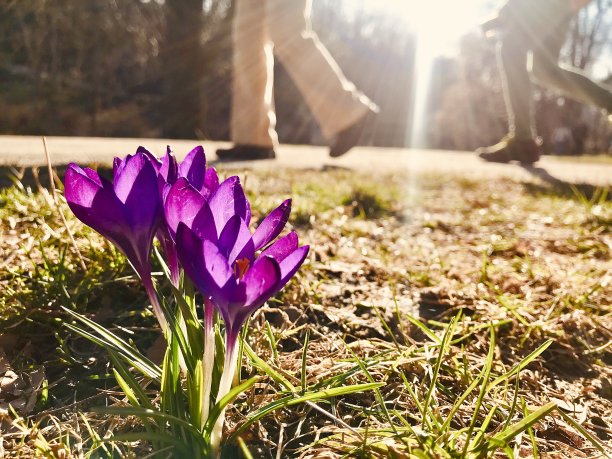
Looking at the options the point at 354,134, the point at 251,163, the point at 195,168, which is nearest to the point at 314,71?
the point at 354,134

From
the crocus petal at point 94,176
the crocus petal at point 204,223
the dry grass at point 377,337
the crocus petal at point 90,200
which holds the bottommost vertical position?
the dry grass at point 377,337

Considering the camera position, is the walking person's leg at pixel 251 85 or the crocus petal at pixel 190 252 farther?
the walking person's leg at pixel 251 85

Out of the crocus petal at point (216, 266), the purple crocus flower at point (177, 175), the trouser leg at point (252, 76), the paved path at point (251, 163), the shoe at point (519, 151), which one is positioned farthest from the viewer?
the shoe at point (519, 151)

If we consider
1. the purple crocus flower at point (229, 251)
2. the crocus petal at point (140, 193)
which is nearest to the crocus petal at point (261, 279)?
the purple crocus flower at point (229, 251)

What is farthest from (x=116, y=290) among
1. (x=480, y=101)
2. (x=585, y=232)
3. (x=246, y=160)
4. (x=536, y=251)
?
(x=480, y=101)

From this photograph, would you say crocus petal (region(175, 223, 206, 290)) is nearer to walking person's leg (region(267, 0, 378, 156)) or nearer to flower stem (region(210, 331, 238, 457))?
flower stem (region(210, 331, 238, 457))

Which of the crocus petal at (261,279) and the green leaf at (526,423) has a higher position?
the crocus petal at (261,279)

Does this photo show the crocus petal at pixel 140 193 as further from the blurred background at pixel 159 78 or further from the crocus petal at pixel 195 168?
the blurred background at pixel 159 78
